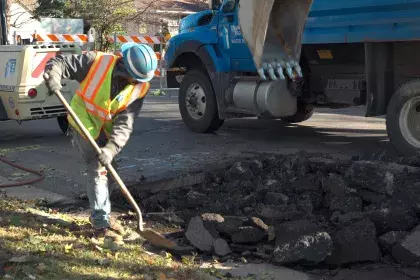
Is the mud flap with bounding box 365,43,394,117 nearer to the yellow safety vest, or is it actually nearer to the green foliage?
the yellow safety vest

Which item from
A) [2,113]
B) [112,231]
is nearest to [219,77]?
[2,113]

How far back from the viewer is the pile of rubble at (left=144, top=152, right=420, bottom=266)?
4.18m

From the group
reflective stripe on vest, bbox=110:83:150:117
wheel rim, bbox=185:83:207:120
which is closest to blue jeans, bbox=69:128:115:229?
reflective stripe on vest, bbox=110:83:150:117

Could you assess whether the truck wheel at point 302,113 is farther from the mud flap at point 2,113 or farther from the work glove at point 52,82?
the work glove at point 52,82

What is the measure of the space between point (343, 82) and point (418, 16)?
1674mm

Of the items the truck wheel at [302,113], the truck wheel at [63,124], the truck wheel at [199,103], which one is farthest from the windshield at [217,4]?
the truck wheel at [63,124]

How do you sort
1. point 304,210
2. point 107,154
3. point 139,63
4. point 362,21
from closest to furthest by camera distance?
1. point 107,154
2. point 139,63
3. point 304,210
4. point 362,21

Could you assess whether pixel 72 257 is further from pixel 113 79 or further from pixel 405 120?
pixel 405 120

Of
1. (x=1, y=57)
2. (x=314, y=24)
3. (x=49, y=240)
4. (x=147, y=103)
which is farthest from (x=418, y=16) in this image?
(x=147, y=103)

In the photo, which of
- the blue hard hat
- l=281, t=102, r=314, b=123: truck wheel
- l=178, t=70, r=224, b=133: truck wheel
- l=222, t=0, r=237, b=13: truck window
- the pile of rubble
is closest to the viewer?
the pile of rubble

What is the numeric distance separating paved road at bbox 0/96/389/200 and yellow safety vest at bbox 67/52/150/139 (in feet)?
5.70

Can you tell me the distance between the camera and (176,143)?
897 centimetres

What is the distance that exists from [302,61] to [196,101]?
222 cm

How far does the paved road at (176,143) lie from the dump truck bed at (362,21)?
1710 mm
